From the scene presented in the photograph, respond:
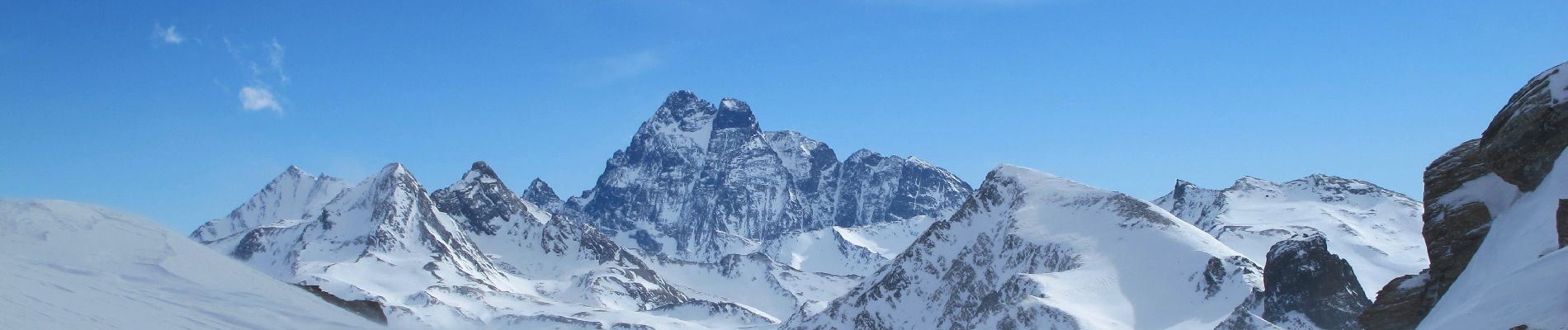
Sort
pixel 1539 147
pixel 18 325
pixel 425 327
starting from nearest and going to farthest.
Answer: pixel 18 325, pixel 425 327, pixel 1539 147

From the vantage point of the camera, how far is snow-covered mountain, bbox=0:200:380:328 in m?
10.0

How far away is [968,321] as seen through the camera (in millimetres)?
168375

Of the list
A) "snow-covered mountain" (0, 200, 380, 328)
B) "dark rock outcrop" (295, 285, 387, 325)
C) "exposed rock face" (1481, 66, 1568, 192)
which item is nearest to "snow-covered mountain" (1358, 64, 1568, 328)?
"exposed rock face" (1481, 66, 1568, 192)

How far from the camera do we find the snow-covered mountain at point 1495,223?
92.1ft

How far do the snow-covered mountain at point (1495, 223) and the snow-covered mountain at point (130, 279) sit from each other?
26.3 metres

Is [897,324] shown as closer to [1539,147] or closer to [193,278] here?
[1539,147]

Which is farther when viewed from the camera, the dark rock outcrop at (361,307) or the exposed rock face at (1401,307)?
the exposed rock face at (1401,307)

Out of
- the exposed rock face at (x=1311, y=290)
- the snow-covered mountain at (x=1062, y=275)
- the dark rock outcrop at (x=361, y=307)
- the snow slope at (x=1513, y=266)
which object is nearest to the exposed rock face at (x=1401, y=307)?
the snow slope at (x=1513, y=266)

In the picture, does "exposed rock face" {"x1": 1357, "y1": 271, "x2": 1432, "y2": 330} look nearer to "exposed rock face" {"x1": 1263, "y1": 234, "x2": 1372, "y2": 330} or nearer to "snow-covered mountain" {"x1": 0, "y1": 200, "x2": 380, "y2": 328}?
"snow-covered mountain" {"x1": 0, "y1": 200, "x2": 380, "y2": 328}

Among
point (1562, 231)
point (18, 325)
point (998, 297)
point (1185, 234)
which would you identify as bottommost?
point (18, 325)

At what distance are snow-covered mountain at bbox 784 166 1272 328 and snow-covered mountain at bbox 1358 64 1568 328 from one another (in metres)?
76.7

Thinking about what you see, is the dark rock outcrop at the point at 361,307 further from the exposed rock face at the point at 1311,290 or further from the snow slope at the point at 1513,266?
the exposed rock face at the point at 1311,290

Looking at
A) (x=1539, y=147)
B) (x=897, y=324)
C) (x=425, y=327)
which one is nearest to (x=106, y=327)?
(x=425, y=327)

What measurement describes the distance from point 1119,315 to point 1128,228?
32680mm
